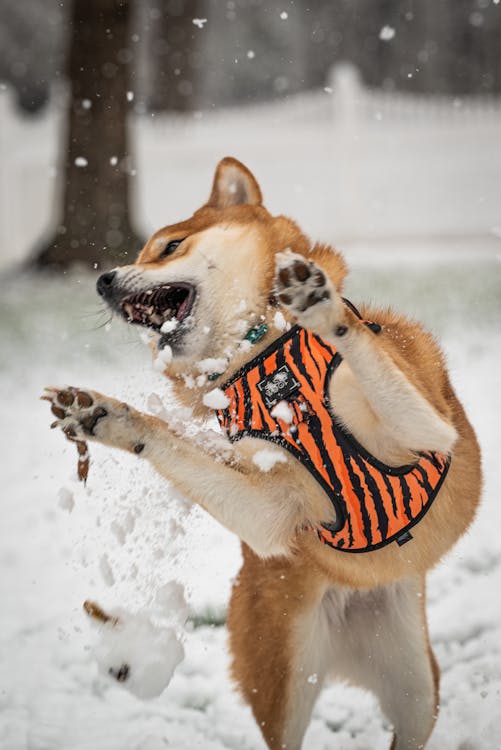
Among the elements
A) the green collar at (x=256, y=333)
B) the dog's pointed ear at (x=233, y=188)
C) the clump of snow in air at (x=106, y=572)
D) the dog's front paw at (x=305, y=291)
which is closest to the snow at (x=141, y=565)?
the clump of snow in air at (x=106, y=572)

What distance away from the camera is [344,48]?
21594mm

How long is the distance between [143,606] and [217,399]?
603mm

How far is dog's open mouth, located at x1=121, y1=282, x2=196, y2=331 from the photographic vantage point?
6.62 ft

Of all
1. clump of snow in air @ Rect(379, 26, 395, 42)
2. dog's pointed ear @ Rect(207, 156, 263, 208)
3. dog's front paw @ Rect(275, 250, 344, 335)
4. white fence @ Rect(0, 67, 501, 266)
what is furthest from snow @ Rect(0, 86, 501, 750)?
white fence @ Rect(0, 67, 501, 266)

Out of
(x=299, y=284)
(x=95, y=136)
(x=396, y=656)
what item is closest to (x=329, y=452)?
(x=299, y=284)

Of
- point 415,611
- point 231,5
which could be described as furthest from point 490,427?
point 231,5

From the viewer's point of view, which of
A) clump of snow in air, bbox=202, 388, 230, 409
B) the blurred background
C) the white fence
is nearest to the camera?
clump of snow in air, bbox=202, 388, 230, 409

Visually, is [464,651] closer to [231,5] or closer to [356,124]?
[356,124]

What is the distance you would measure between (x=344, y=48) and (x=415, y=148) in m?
12.7

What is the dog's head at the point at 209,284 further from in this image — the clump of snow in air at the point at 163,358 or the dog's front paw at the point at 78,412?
the dog's front paw at the point at 78,412

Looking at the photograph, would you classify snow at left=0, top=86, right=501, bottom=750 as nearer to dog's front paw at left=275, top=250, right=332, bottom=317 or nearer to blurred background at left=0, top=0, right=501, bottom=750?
blurred background at left=0, top=0, right=501, bottom=750

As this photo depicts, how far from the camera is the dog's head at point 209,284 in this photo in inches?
78.7

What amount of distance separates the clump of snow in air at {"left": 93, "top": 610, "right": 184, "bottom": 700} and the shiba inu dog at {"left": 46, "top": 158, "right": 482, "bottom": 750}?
266 millimetres

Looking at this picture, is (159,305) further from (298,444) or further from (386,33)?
(386,33)
